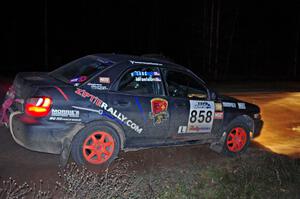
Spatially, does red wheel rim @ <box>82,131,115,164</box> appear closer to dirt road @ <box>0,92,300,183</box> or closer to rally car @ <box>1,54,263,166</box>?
rally car @ <box>1,54,263,166</box>

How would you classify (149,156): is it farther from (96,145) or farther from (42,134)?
(42,134)

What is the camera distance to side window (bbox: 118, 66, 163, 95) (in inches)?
249

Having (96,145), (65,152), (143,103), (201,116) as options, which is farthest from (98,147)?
(201,116)

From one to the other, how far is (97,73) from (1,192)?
83.3 inches

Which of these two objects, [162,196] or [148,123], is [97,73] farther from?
[162,196]

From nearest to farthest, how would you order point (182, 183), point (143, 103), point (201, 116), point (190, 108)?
point (182, 183) < point (143, 103) < point (190, 108) < point (201, 116)

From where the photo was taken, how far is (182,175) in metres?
5.96

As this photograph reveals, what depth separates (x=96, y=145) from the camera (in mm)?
6066

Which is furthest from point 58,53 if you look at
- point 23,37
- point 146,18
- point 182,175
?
point 182,175

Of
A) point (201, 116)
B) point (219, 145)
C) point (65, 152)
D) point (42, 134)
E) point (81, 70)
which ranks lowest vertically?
point (219, 145)

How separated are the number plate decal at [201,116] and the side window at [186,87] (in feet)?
0.45

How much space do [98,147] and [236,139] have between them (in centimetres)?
265

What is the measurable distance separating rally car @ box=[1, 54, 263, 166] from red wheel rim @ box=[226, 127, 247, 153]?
0.09 meters

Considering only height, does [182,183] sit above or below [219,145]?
below
